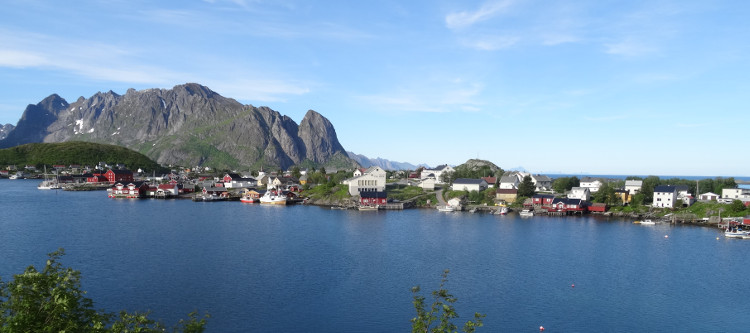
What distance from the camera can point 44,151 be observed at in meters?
166

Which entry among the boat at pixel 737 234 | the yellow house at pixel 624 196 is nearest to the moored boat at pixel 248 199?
the yellow house at pixel 624 196

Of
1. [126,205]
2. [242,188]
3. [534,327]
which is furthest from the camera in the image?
[242,188]

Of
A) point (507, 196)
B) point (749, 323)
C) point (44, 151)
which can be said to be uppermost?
point (44, 151)

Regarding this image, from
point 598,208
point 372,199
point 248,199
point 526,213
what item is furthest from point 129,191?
point 598,208

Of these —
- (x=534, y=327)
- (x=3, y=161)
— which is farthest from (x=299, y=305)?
(x=3, y=161)

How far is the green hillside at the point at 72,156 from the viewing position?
157 metres

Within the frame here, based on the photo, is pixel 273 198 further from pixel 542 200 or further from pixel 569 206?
pixel 569 206

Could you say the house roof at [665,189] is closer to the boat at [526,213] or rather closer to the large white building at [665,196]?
the large white building at [665,196]

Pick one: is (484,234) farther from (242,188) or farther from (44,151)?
Answer: (44,151)

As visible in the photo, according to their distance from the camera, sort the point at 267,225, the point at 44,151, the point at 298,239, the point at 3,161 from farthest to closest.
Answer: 1. the point at 44,151
2. the point at 3,161
3. the point at 267,225
4. the point at 298,239

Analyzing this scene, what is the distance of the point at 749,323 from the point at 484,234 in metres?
26.0

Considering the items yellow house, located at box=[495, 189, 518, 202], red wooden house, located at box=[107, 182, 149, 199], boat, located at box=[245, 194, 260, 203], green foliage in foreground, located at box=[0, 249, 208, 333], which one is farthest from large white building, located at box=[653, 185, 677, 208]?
red wooden house, located at box=[107, 182, 149, 199]

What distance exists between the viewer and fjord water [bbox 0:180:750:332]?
2303 cm

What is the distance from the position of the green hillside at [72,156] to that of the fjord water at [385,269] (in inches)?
4595
